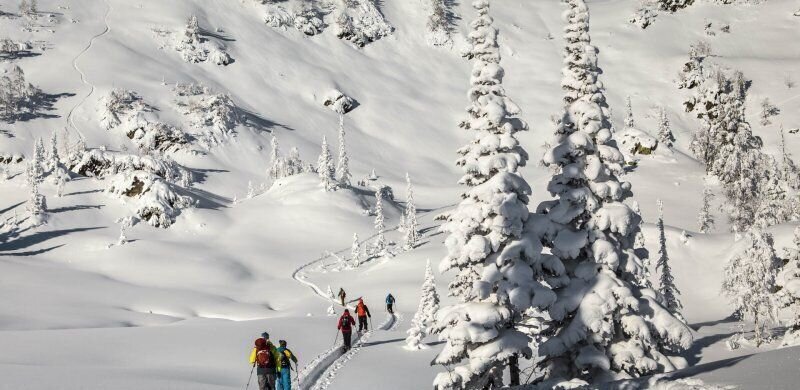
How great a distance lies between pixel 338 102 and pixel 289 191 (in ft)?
189

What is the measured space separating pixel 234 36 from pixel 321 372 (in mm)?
143066

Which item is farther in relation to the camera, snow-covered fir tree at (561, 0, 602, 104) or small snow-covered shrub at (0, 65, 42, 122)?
small snow-covered shrub at (0, 65, 42, 122)

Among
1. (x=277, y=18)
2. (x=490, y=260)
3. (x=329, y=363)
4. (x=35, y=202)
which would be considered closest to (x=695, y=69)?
(x=277, y=18)

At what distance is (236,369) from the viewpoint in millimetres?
20109

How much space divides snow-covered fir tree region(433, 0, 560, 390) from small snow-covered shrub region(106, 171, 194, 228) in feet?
207

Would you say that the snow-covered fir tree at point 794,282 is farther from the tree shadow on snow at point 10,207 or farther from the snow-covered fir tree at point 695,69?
the snow-covered fir tree at point 695,69

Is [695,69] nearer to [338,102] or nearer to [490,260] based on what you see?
[338,102]

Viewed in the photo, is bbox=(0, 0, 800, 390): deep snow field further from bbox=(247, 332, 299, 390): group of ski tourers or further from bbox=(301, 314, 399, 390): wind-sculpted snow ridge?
bbox=(247, 332, 299, 390): group of ski tourers

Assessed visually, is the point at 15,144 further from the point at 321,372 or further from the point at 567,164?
the point at 567,164

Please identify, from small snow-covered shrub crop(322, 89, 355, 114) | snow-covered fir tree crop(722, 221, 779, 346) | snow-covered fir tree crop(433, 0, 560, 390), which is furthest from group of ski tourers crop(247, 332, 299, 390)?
small snow-covered shrub crop(322, 89, 355, 114)

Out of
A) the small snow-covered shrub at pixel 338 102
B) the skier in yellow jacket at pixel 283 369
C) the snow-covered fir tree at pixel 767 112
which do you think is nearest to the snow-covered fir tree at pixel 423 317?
the skier in yellow jacket at pixel 283 369

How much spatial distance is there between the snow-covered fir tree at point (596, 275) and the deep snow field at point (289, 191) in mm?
4033

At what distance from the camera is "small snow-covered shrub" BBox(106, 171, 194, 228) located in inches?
2857

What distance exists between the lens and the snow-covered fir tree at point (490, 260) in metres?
15.0
